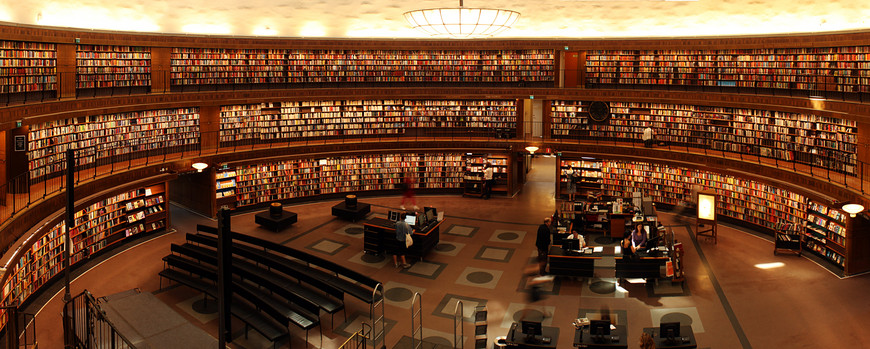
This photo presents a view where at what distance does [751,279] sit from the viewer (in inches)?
476

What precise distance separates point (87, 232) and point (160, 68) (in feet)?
16.1

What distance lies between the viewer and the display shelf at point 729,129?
14227 millimetres

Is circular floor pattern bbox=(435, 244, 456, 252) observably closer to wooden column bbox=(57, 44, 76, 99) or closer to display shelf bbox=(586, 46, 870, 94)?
display shelf bbox=(586, 46, 870, 94)

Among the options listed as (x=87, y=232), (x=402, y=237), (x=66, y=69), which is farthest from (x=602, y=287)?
(x=66, y=69)

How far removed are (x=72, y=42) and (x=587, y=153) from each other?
13.1m

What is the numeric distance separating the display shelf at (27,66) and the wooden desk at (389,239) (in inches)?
290

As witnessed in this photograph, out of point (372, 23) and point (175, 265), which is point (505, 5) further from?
point (175, 265)

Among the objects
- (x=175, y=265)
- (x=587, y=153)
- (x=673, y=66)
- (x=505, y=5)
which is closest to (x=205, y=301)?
(x=175, y=265)

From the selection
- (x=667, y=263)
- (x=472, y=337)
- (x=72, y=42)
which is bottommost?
(x=472, y=337)

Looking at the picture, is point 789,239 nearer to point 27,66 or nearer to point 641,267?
point 641,267

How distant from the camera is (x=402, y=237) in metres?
12.7

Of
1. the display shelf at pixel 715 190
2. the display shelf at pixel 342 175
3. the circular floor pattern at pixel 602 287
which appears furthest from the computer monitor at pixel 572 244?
the display shelf at pixel 342 175

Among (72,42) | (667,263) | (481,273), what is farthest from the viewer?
(72,42)

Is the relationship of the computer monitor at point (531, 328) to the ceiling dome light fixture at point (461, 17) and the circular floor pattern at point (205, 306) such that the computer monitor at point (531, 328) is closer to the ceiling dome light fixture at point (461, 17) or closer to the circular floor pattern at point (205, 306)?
the ceiling dome light fixture at point (461, 17)
